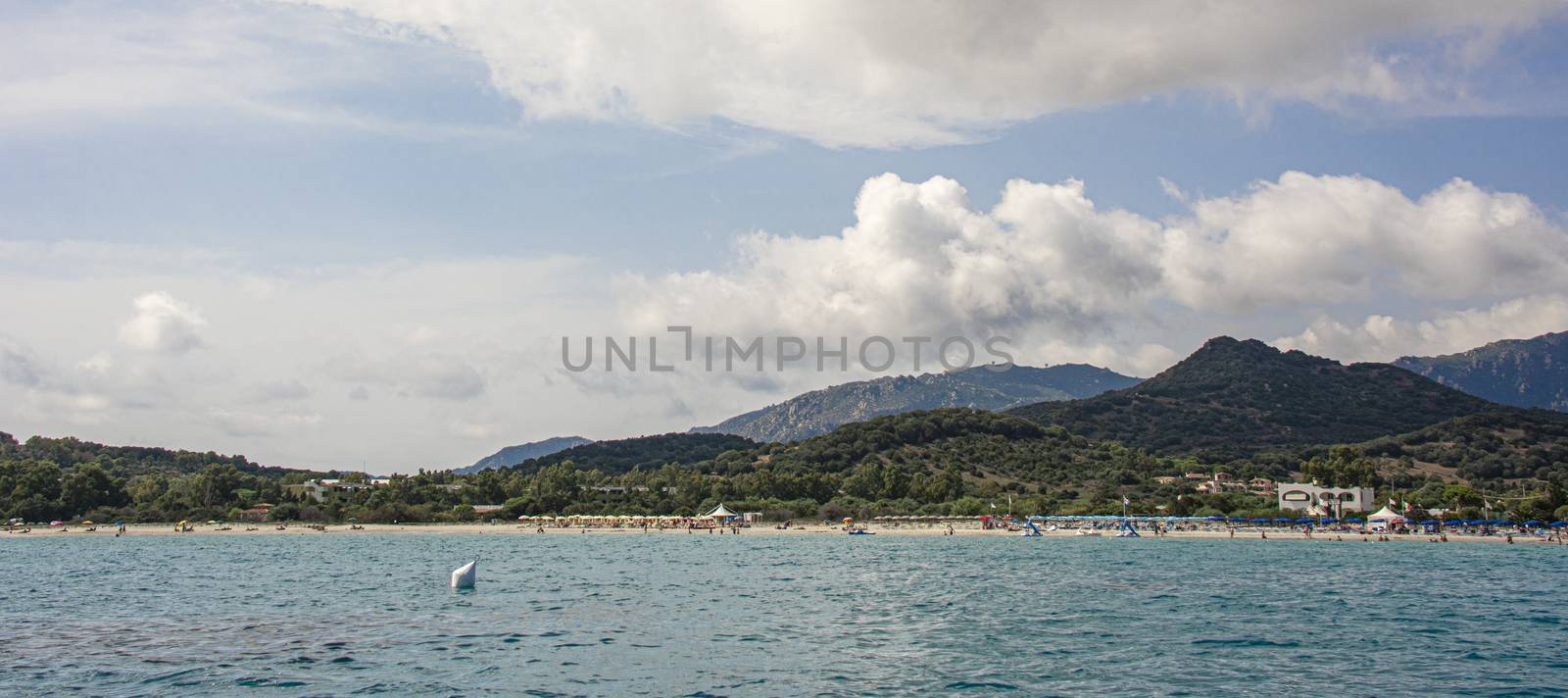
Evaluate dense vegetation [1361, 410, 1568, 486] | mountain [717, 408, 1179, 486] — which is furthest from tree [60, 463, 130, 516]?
dense vegetation [1361, 410, 1568, 486]

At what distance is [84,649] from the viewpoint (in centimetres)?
3117

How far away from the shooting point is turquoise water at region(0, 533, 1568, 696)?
26688 mm

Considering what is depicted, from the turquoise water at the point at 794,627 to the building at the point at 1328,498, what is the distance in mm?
64909

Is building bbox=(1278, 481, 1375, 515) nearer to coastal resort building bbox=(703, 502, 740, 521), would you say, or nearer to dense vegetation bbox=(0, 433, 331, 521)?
coastal resort building bbox=(703, 502, 740, 521)

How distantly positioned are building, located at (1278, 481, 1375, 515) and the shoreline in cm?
2417

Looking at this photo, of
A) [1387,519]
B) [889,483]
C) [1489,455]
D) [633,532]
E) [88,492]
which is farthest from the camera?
[1489,455]

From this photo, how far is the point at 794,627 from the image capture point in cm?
3644

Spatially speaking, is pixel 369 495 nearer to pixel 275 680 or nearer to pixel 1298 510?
pixel 1298 510

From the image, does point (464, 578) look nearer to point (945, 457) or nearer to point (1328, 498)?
point (1328, 498)

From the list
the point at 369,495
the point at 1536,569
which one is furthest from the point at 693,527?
the point at 1536,569

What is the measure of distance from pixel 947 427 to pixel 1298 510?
7480 cm

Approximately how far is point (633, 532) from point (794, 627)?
309ft

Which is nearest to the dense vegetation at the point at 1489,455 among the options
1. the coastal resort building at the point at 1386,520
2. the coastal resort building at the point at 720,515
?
the coastal resort building at the point at 1386,520

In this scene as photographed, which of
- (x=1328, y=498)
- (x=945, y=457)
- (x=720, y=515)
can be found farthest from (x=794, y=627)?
(x=945, y=457)
